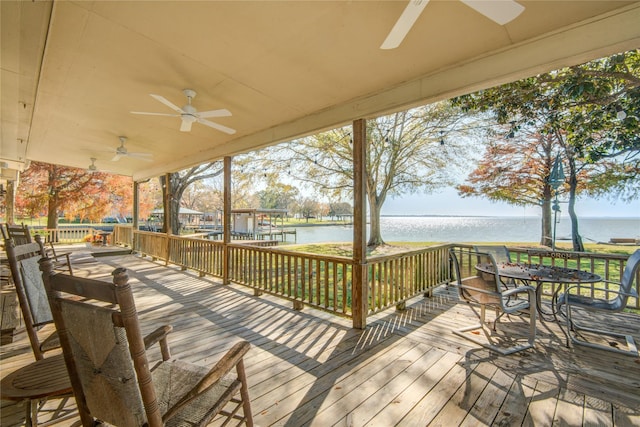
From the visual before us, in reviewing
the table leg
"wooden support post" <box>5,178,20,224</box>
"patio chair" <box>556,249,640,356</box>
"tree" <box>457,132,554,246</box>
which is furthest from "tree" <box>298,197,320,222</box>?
the table leg

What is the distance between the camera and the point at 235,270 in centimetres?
523

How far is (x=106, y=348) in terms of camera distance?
3.39ft

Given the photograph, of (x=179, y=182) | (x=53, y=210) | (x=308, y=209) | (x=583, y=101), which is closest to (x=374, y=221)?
(x=583, y=101)

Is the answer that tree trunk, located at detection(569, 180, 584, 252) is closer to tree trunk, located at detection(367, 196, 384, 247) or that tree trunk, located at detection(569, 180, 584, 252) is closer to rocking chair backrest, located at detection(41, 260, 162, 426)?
tree trunk, located at detection(367, 196, 384, 247)

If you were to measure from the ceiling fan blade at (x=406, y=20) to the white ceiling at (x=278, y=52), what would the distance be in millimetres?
341

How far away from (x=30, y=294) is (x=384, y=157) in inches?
438

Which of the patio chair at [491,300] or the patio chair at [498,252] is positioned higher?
the patio chair at [498,252]

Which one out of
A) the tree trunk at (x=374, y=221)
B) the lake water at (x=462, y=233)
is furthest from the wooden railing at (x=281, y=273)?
the tree trunk at (x=374, y=221)

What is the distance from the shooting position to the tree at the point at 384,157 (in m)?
10.4

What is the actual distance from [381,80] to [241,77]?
1.50m

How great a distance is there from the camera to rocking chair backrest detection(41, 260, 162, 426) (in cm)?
97

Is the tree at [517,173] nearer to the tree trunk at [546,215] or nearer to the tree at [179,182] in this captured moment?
the tree trunk at [546,215]

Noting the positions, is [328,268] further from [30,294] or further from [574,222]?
[574,222]

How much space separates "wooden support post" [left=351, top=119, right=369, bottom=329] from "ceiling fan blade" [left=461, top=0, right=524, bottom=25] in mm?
1854
